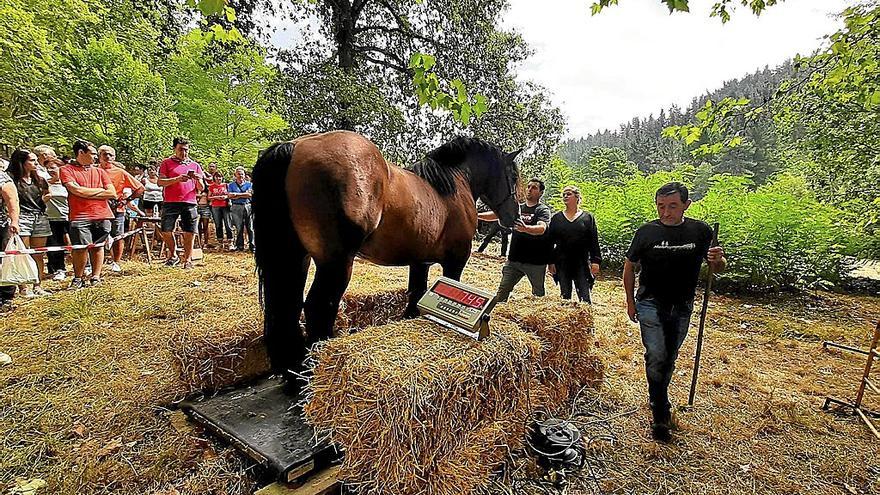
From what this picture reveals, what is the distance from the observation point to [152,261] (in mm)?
6680

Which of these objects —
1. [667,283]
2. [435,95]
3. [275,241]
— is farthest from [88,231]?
[667,283]

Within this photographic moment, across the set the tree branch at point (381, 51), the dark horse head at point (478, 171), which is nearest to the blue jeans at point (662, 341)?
the dark horse head at point (478, 171)

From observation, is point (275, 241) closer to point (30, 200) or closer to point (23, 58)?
point (30, 200)

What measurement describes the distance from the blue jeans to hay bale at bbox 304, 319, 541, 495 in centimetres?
107

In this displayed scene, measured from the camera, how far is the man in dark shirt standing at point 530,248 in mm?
4363

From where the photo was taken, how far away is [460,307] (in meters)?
2.30

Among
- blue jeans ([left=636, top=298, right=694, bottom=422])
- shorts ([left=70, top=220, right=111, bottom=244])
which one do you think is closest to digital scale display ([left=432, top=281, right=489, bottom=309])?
blue jeans ([left=636, top=298, right=694, bottom=422])

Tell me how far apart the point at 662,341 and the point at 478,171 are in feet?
6.83

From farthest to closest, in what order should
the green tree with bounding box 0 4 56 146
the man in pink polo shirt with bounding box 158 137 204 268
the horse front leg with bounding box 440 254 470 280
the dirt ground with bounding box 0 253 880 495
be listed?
1. the green tree with bounding box 0 4 56 146
2. the man in pink polo shirt with bounding box 158 137 204 268
3. the horse front leg with bounding box 440 254 470 280
4. the dirt ground with bounding box 0 253 880 495

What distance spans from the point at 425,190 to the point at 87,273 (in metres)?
5.65

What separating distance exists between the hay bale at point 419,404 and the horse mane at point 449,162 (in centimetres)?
135

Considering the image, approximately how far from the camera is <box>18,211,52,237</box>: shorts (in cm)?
457

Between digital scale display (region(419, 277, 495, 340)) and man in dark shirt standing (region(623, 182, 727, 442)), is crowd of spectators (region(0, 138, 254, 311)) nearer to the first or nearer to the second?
digital scale display (region(419, 277, 495, 340))

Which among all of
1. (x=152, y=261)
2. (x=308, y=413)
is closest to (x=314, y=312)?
(x=308, y=413)
